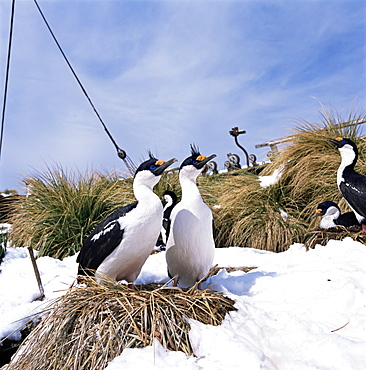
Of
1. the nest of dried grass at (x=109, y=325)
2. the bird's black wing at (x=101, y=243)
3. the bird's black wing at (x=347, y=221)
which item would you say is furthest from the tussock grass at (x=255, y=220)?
the nest of dried grass at (x=109, y=325)

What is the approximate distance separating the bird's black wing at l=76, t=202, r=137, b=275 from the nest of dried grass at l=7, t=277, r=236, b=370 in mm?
365

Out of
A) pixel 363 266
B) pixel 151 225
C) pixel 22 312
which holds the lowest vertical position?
pixel 363 266

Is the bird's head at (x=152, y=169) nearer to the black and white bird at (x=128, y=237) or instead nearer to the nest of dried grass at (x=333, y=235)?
the black and white bird at (x=128, y=237)

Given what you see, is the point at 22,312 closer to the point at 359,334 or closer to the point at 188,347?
the point at 188,347

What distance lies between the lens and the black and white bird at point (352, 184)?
389 cm

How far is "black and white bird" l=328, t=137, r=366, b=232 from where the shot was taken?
389 cm

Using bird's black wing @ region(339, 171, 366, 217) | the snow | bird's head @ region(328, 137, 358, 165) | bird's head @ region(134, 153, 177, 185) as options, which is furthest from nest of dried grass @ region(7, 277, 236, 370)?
bird's head @ region(328, 137, 358, 165)

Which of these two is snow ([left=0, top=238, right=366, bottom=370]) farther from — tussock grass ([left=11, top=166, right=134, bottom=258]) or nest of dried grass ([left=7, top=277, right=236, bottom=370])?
tussock grass ([left=11, top=166, right=134, bottom=258])

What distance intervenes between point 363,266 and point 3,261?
3.37 m

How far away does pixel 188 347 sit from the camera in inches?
66.2

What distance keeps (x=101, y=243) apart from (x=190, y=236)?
1.90ft

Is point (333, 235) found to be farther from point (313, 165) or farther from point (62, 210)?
point (62, 210)

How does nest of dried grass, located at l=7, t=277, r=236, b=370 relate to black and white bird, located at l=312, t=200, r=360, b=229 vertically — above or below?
above

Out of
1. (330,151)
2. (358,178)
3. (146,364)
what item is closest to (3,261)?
(146,364)
